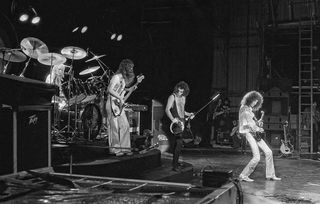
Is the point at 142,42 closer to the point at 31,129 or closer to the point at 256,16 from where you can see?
the point at 256,16

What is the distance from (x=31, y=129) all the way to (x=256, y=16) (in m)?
14.8

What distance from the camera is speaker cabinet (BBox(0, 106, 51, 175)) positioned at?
4.18m

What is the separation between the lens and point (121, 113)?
822 centimetres

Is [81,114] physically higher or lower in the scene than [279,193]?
higher

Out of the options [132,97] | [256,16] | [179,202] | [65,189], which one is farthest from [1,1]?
[256,16]

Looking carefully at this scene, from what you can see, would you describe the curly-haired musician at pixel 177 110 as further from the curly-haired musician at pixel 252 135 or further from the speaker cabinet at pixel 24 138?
the speaker cabinet at pixel 24 138

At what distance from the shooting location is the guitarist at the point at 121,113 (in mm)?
7957

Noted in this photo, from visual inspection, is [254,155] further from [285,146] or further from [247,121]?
[285,146]

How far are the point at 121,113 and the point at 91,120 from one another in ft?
7.98

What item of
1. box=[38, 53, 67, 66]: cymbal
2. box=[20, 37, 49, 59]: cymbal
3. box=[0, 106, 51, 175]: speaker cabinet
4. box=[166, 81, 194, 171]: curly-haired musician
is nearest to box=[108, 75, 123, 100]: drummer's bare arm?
box=[166, 81, 194, 171]: curly-haired musician

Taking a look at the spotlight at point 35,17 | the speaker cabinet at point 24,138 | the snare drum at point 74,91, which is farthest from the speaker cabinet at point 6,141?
the spotlight at point 35,17

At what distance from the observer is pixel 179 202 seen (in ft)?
12.5

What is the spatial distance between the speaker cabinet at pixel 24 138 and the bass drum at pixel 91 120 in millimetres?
5647

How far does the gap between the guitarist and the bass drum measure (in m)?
2.21
